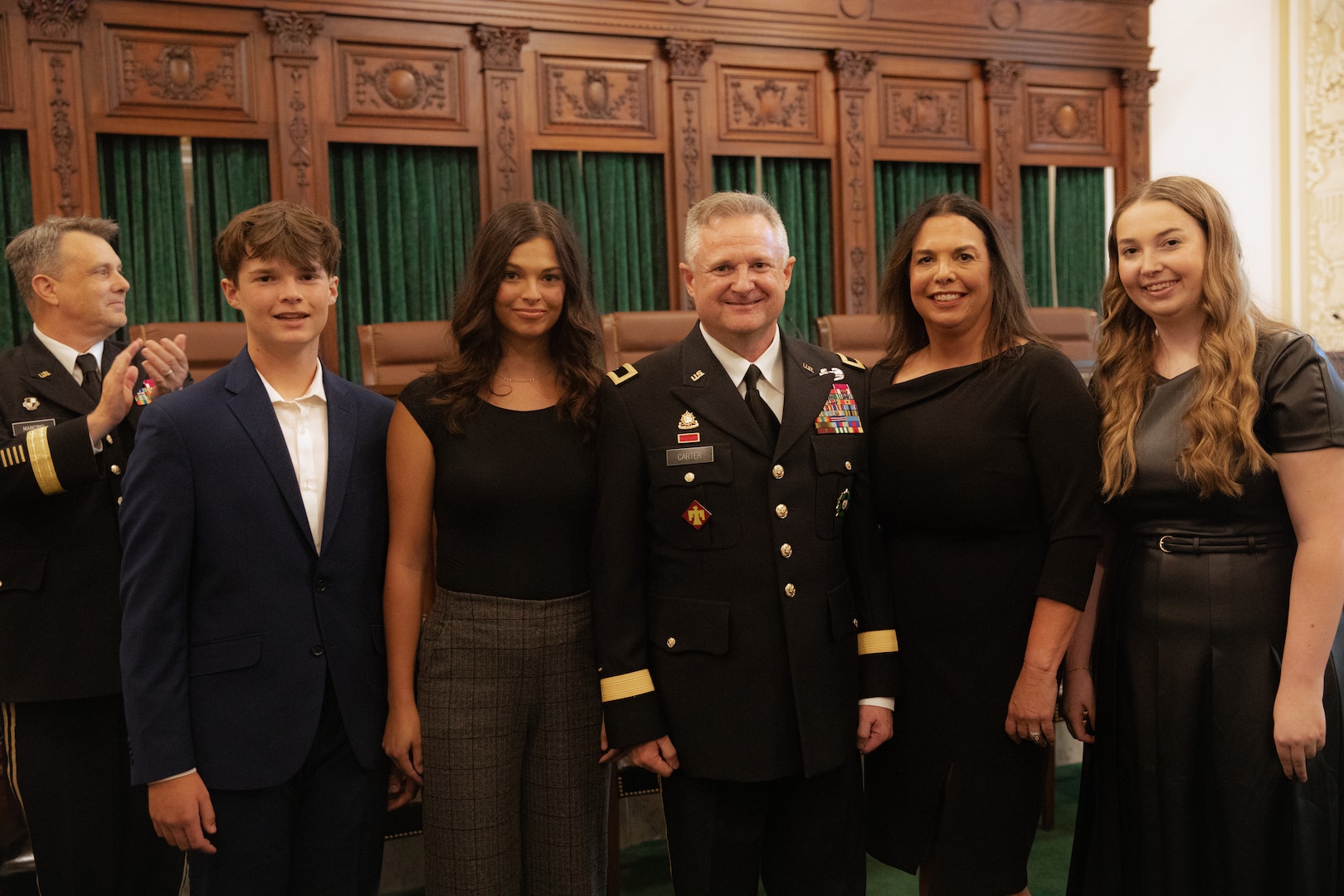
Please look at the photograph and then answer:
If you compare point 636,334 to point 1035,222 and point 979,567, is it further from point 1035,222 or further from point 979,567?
point 1035,222

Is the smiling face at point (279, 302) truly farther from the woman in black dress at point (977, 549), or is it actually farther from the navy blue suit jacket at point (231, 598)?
the woman in black dress at point (977, 549)

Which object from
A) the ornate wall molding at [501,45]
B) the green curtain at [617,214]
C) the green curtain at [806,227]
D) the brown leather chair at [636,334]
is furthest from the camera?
the green curtain at [806,227]

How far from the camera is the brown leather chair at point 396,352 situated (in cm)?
476

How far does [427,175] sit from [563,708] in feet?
17.2

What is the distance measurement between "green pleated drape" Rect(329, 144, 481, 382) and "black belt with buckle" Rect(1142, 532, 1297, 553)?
5.26 m

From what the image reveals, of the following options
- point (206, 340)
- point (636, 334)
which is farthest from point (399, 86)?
point (636, 334)

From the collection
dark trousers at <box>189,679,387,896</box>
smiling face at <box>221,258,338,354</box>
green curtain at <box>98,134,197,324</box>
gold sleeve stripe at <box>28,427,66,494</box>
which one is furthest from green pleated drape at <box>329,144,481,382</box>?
dark trousers at <box>189,679,387,896</box>

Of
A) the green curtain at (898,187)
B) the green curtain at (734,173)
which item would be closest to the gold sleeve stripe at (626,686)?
the green curtain at (734,173)

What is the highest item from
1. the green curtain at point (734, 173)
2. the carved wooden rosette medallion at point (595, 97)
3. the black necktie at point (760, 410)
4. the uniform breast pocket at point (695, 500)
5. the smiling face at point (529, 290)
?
the carved wooden rosette medallion at point (595, 97)

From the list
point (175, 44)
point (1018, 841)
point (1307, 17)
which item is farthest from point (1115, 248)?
point (1307, 17)

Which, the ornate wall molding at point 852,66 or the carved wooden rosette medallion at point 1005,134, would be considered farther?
the carved wooden rosette medallion at point 1005,134

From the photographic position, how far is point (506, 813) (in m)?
1.83

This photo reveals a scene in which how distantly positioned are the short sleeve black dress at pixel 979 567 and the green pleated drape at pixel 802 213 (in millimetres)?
5088

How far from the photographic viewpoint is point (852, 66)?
700 centimetres
